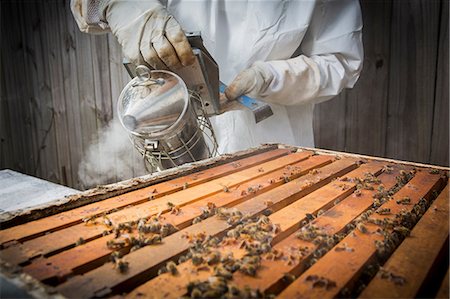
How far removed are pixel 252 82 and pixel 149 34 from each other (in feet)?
2.33

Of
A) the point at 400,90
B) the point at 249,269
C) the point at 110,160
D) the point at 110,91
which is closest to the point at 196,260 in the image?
the point at 249,269

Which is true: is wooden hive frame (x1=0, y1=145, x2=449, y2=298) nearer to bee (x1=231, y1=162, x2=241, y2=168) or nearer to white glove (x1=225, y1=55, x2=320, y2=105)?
bee (x1=231, y1=162, x2=241, y2=168)

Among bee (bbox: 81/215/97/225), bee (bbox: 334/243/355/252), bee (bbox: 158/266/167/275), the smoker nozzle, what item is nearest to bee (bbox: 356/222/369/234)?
bee (bbox: 334/243/355/252)

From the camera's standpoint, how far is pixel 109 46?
168 inches

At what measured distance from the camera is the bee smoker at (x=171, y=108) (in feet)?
5.90

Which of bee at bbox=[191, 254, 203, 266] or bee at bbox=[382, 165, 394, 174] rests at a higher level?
bee at bbox=[382, 165, 394, 174]

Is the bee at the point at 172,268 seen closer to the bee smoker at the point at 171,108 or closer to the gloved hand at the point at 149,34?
the bee smoker at the point at 171,108

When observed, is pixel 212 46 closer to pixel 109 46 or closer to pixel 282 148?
pixel 282 148

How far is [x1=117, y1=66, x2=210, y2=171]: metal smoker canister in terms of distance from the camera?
1.79 m

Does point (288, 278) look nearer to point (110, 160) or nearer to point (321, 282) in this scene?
point (321, 282)

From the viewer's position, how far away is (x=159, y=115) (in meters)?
1.80

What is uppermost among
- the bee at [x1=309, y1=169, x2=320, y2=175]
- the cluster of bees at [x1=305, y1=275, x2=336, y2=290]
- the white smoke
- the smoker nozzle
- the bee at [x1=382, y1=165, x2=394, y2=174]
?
the smoker nozzle

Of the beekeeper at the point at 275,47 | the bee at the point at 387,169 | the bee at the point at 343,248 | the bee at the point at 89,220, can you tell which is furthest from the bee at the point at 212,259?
the beekeeper at the point at 275,47

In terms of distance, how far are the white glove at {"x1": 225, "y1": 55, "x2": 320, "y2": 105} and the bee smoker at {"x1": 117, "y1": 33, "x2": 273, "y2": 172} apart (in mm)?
379
